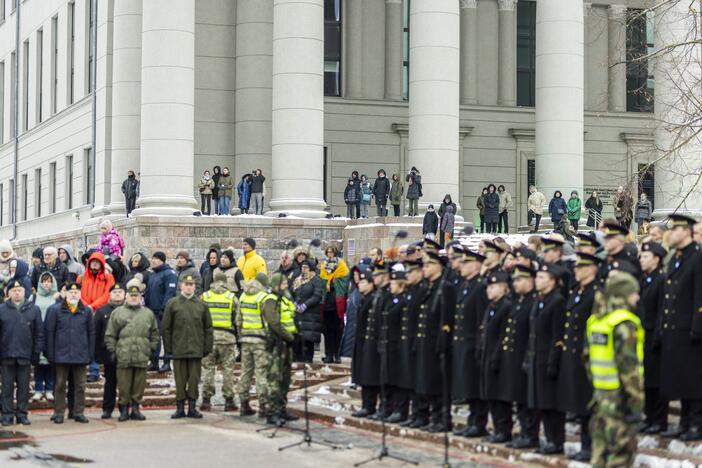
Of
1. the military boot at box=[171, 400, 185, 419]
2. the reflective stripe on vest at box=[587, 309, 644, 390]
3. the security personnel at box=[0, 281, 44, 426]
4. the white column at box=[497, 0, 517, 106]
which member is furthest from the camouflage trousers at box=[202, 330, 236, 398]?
the white column at box=[497, 0, 517, 106]

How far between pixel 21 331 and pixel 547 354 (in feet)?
28.3

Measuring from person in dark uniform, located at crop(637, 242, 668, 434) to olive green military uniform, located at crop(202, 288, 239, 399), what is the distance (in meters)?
7.58

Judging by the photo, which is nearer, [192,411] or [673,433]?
[673,433]

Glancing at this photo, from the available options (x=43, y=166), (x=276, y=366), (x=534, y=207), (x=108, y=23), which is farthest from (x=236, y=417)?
(x=43, y=166)

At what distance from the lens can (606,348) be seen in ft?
43.4

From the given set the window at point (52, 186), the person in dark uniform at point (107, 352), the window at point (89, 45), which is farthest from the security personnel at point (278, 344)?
the window at point (52, 186)

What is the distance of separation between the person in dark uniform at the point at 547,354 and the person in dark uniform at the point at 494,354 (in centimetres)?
76

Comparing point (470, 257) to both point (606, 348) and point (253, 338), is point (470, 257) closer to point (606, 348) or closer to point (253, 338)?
point (253, 338)

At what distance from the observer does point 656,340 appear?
1634cm

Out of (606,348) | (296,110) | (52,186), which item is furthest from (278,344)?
(52,186)

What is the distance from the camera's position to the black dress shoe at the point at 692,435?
51.1ft

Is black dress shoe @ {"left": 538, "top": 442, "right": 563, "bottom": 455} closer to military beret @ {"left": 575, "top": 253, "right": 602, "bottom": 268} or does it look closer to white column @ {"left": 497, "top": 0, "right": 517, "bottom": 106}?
military beret @ {"left": 575, "top": 253, "right": 602, "bottom": 268}

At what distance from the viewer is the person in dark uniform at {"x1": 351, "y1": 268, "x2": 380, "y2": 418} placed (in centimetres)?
2009

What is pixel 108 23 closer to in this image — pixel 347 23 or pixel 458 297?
pixel 347 23
